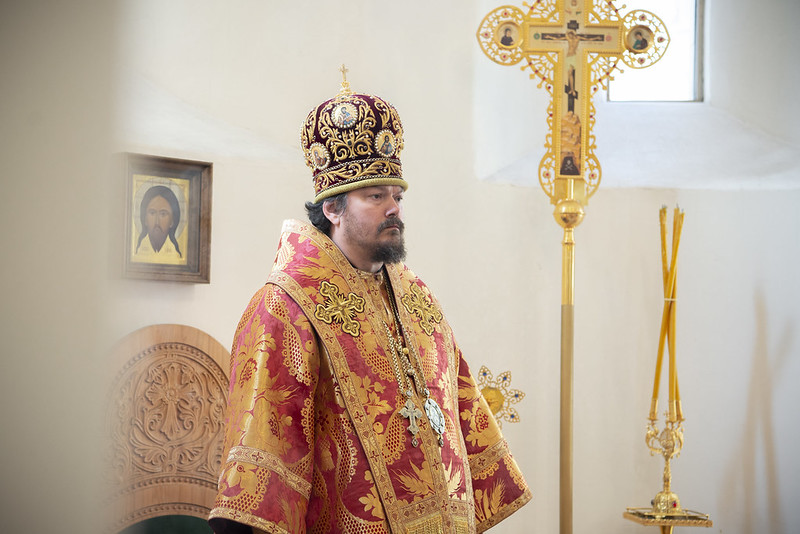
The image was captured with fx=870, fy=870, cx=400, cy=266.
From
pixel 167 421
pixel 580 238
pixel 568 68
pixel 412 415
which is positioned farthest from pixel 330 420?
pixel 580 238

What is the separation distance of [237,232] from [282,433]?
2.03 m

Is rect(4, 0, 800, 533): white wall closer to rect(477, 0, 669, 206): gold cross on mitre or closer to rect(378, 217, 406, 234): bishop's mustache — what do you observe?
rect(477, 0, 669, 206): gold cross on mitre

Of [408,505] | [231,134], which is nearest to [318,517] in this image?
[408,505]

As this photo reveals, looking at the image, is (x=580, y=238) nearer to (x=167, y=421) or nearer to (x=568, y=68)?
(x=568, y=68)

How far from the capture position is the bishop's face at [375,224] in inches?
106

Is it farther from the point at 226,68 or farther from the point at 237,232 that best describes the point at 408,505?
the point at 226,68

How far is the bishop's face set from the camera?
269cm

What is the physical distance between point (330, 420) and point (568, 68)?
2683 mm

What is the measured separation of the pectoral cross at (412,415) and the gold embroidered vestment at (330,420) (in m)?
0.02

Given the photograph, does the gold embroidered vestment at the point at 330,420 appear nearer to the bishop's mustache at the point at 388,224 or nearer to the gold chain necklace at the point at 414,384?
the gold chain necklace at the point at 414,384

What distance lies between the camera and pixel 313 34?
4.52m

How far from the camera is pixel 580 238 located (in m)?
5.02

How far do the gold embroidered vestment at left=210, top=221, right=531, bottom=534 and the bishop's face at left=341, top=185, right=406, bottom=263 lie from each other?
8cm

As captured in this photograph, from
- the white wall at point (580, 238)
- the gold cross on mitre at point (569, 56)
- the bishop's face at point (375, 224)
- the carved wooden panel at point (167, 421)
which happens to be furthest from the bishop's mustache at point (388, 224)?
the gold cross on mitre at point (569, 56)
